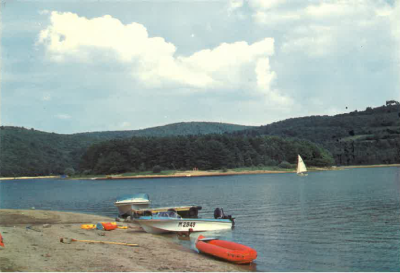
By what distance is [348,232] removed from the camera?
32938mm

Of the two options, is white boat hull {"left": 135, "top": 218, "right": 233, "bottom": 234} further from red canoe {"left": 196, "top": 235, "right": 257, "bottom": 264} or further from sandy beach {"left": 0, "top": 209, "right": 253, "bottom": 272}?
red canoe {"left": 196, "top": 235, "right": 257, "bottom": 264}

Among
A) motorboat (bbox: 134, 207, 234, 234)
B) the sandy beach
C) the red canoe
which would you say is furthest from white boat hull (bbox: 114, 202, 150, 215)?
the red canoe

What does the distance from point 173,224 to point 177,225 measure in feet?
1.15

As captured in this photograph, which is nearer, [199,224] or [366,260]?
[366,260]

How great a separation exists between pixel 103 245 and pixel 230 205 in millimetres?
32776

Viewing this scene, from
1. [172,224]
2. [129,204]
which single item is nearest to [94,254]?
[172,224]

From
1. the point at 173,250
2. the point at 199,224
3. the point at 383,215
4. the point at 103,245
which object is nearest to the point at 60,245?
the point at 103,245

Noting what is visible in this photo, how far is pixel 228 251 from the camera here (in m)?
23.5

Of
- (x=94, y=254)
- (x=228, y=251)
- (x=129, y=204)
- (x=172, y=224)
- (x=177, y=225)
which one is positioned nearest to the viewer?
(x=94, y=254)

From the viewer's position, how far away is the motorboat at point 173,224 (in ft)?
111

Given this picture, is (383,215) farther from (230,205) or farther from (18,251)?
(18,251)

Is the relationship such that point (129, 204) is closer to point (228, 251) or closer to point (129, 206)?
point (129, 206)

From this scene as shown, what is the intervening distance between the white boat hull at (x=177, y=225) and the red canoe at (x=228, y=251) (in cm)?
822

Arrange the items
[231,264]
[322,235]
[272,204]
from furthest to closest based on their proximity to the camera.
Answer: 1. [272,204]
2. [322,235]
3. [231,264]
